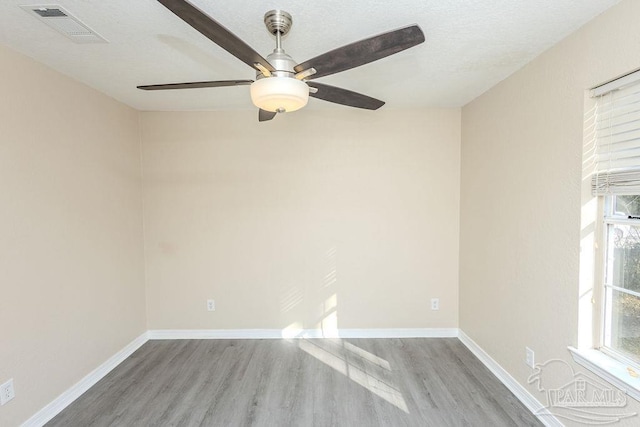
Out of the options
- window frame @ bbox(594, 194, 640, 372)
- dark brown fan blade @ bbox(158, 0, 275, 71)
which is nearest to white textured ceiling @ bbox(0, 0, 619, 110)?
dark brown fan blade @ bbox(158, 0, 275, 71)

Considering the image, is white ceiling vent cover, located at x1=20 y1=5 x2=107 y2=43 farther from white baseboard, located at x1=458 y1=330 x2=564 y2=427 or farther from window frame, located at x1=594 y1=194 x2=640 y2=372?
white baseboard, located at x1=458 y1=330 x2=564 y2=427

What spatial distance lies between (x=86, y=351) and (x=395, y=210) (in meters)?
3.02

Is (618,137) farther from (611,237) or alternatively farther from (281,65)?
(281,65)

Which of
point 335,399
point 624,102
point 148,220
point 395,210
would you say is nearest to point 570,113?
point 624,102

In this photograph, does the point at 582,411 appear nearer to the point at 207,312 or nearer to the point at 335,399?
the point at 335,399

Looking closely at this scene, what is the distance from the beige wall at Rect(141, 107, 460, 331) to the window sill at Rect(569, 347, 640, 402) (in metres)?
1.48

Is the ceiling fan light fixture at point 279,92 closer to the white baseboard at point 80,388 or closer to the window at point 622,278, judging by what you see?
the window at point 622,278

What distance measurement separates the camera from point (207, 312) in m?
3.12

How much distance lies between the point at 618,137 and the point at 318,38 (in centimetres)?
169

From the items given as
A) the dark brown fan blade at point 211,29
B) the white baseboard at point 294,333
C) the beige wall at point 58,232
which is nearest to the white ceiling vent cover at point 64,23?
the beige wall at point 58,232

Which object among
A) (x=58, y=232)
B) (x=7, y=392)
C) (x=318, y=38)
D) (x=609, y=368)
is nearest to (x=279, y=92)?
(x=318, y=38)

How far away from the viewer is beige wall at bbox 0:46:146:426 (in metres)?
1.78

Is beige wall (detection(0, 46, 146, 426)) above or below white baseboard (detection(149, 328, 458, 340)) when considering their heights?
above

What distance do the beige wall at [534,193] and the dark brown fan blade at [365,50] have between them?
1.15 metres
